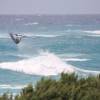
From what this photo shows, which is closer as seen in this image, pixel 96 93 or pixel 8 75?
pixel 96 93

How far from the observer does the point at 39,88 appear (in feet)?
39.5

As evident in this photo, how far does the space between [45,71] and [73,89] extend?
115 ft

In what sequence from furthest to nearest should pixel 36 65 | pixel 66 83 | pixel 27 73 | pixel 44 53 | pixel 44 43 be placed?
pixel 44 43, pixel 44 53, pixel 36 65, pixel 27 73, pixel 66 83

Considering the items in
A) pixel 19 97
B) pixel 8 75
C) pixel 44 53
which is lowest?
pixel 19 97

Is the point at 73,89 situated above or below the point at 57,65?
below

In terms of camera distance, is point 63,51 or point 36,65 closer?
point 36,65

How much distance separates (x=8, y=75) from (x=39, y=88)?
30.5 meters

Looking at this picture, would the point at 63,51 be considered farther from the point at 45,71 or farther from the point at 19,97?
the point at 19,97

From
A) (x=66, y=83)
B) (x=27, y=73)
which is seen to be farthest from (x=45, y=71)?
(x=66, y=83)

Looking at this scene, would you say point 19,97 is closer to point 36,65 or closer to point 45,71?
point 45,71

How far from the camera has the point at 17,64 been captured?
5172 cm

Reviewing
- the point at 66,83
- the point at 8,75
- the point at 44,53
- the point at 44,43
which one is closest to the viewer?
the point at 66,83

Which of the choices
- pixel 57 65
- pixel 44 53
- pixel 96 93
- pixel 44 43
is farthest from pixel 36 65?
pixel 96 93

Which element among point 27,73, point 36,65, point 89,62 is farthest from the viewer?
point 89,62
